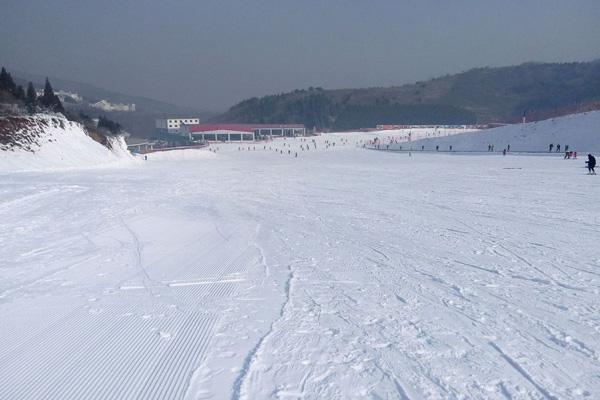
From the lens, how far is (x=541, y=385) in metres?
3.97

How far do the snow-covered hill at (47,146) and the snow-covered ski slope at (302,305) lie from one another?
18.6 meters

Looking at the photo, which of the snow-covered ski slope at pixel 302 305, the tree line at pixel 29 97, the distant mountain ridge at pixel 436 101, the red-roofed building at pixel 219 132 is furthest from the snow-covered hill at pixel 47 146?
the distant mountain ridge at pixel 436 101

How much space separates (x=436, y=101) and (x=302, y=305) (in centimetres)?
16645

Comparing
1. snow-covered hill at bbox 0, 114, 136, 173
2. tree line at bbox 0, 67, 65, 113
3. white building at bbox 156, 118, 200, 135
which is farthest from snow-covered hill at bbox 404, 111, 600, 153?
white building at bbox 156, 118, 200, 135

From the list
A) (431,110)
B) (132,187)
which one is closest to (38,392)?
(132,187)

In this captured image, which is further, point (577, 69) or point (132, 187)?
point (577, 69)

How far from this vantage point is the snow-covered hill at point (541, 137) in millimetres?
46219

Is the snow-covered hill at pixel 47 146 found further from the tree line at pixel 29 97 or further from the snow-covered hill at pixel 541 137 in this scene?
the snow-covered hill at pixel 541 137

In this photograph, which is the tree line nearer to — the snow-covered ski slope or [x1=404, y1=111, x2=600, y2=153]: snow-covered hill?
the snow-covered ski slope

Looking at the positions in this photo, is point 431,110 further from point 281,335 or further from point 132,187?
point 281,335

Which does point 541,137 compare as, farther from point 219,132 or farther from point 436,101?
point 436,101

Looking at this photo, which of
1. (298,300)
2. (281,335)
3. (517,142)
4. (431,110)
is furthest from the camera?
(431,110)

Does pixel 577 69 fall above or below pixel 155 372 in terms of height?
above

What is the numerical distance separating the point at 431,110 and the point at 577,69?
232 feet
